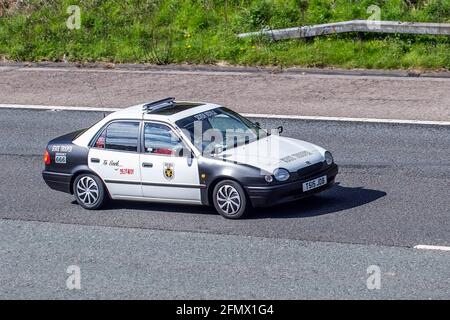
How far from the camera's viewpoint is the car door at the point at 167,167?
15.0 meters

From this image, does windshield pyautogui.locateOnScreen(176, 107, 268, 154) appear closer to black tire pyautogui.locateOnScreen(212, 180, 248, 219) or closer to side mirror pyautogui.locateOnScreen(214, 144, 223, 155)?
side mirror pyautogui.locateOnScreen(214, 144, 223, 155)

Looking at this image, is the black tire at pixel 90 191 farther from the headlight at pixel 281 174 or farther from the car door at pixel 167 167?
the headlight at pixel 281 174

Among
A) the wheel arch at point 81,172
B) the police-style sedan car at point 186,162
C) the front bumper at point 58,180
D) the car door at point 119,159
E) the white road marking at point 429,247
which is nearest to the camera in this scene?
the white road marking at point 429,247

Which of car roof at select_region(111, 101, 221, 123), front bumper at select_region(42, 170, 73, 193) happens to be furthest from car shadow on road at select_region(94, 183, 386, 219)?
car roof at select_region(111, 101, 221, 123)

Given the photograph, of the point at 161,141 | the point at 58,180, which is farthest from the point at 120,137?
the point at 58,180

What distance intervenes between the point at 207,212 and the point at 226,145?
974mm

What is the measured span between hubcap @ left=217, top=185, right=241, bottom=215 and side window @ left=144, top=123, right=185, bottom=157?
0.84 meters

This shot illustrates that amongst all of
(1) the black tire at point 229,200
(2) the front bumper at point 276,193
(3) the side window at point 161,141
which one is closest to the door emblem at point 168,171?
(3) the side window at point 161,141

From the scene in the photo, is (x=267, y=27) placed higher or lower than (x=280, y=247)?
higher

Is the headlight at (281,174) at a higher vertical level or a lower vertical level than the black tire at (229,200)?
higher

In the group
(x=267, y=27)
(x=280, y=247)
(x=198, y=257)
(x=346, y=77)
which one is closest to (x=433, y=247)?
(x=280, y=247)

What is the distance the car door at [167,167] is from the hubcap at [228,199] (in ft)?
1.15

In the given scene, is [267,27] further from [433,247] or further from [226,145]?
[433,247]
